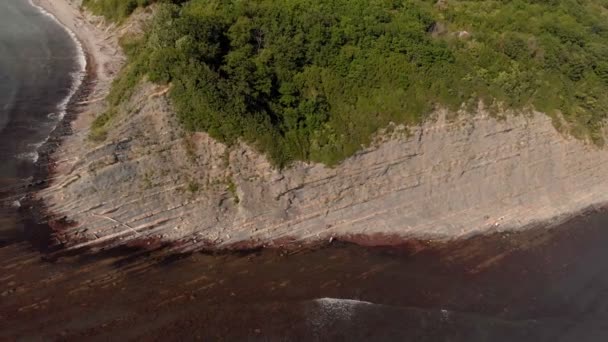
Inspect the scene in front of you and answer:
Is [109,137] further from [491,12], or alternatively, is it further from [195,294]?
[491,12]

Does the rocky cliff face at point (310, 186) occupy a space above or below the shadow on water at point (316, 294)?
above

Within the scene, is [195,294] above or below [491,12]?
below

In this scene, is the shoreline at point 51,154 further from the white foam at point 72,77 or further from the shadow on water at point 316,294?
the shadow on water at point 316,294

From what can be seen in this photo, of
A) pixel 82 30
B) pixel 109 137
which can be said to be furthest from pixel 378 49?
pixel 82 30

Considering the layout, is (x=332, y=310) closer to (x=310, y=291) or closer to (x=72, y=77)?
(x=310, y=291)

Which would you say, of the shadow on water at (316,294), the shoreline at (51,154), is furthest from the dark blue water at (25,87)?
the shadow on water at (316,294)

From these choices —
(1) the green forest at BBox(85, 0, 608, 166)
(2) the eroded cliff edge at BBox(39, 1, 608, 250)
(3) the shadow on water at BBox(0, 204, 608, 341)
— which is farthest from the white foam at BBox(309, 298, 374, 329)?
(1) the green forest at BBox(85, 0, 608, 166)

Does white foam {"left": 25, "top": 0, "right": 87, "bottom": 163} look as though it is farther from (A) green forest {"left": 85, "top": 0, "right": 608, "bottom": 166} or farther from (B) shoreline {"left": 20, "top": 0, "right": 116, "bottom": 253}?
(A) green forest {"left": 85, "top": 0, "right": 608, "bottom": 166}
